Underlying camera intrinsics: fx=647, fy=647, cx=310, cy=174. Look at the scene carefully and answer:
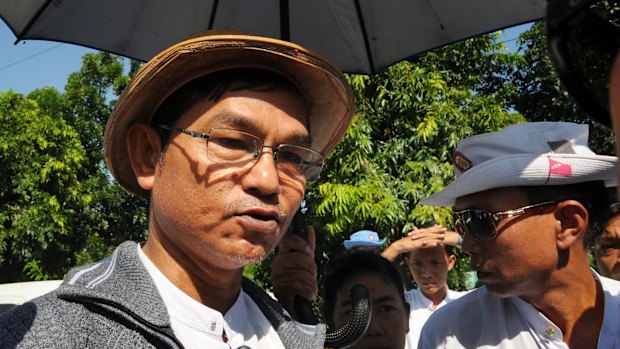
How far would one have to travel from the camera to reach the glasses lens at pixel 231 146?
63.7 inches

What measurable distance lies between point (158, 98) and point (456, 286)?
7.97 meters

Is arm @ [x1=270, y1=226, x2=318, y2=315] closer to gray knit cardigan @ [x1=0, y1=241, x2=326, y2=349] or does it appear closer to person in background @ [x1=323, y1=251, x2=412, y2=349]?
gray knit cardigan @ [x1=0, y1=241, x2=326, y2=349]

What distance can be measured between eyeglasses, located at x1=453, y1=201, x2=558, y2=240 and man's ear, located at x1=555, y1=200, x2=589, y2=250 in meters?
0.04

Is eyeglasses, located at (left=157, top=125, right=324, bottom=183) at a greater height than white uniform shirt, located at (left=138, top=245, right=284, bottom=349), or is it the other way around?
eyeglasses, located at (left=157, top=125, right=324, bottom=183)

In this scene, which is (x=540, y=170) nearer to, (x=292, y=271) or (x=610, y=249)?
(x=292, y=271)

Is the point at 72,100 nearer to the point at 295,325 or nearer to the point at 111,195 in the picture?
the point at 111,195

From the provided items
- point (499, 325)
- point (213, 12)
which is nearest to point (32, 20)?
point (213, 12)

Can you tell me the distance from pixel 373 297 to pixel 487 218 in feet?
3.36

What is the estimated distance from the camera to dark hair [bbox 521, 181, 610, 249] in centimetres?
233

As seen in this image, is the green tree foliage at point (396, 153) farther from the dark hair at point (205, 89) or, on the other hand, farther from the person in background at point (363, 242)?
the dark hair at point (205, 89)

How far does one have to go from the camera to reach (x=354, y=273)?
3.30 m

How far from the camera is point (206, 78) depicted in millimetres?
1704

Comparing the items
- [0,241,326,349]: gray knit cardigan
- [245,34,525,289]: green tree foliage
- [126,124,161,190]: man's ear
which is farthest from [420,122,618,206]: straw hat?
[245,34,525,289]: green tree foliage

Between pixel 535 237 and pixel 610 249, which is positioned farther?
pixel 610 249
